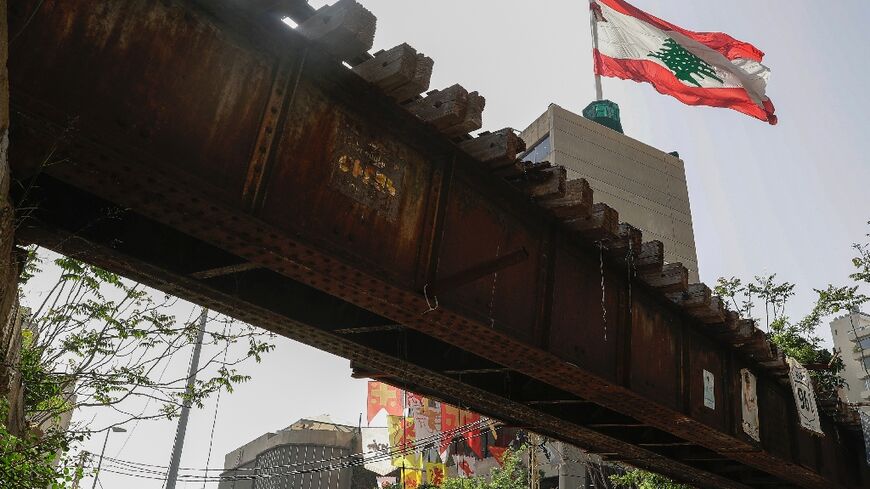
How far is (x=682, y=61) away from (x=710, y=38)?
4.03 ft

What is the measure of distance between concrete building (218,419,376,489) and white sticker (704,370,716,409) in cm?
3044

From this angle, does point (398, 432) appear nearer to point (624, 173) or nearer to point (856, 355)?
point (624, 173)

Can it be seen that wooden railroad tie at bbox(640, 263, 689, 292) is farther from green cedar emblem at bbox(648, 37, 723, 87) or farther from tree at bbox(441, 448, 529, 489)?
A: tree at bbox(441, 448, 529, 489)

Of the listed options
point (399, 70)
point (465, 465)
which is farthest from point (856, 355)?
point (399, 70)

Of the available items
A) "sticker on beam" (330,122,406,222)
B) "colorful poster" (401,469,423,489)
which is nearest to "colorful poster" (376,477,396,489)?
"colorful poster" (401,469,423,489)

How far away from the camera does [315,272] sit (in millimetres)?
4691

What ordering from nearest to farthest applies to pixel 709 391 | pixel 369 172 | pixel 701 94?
pixel 369 172
pixel 709 391
pixel 701 94

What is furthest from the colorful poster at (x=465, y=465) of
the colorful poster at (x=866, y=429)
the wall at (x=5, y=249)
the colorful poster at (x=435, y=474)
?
the wall at (x=5, y=249)

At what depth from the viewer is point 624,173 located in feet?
120

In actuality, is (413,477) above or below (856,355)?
below

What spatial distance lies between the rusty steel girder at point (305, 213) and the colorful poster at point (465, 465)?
24.7 m

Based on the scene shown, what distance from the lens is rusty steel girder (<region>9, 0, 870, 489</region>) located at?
3.67m

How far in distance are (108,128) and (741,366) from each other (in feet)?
33.4

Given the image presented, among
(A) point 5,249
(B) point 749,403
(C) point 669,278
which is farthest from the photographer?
(B) point 749,403
